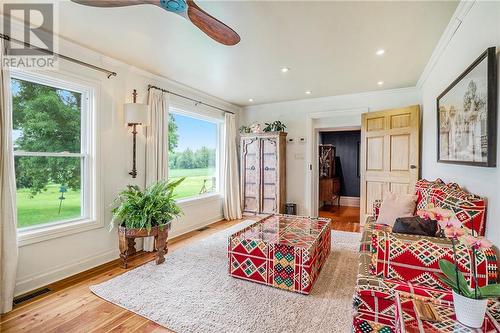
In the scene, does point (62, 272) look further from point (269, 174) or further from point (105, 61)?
point (269, 174)

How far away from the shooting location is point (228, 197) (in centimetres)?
532

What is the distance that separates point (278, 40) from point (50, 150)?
272 cm

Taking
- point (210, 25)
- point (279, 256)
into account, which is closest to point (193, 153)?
point (279, 256)

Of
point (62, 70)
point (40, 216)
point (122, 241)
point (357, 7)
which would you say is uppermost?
point (357, 7)

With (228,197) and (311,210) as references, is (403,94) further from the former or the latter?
(228,197)

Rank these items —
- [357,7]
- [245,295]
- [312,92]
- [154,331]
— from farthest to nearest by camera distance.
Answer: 1. [312,92]
2. [245,295]
3. [357,7]
4. [154,331]

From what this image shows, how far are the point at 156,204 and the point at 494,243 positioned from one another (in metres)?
2.98

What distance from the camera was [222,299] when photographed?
87.2 inches

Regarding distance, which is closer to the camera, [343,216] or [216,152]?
[216,152]

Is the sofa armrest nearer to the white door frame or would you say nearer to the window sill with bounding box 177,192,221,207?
the window sill with bounding box 177,192,221,207

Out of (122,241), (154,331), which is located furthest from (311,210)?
(154,331)

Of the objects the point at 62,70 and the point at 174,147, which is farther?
the point at 174,147

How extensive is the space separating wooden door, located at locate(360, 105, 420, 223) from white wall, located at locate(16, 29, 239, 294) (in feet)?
12.0

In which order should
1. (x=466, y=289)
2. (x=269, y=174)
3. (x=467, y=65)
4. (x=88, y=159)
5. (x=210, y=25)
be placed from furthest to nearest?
(x=269, y=174) < (x=88, y=159) < (x=467, y=65) < (x=210, y=25) < (x=466, y=289)
